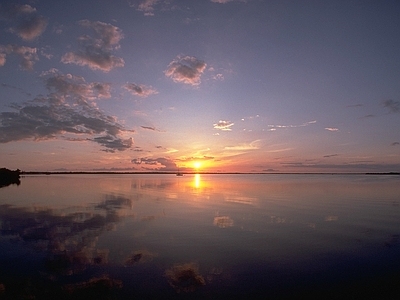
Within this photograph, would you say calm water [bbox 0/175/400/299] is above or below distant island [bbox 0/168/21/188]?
below

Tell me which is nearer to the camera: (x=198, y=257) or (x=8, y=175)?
(x=198, y=257)

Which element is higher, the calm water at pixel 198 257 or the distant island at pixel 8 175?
the distant island at pixel 8 175

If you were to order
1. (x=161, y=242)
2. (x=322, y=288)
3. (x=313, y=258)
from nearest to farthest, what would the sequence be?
(x=322, y=288) → (x=313, y=258) → (x=161, y=242)

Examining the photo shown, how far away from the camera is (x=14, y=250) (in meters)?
16.8

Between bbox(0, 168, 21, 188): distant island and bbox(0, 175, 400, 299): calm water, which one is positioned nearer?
bbox(0, 175, 400, 299): calm water

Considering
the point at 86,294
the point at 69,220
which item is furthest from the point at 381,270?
the point at 69,220

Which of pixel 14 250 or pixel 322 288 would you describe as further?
pixel 14 250

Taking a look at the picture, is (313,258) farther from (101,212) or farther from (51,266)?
(101,212)

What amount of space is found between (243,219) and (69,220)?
58.3 ft

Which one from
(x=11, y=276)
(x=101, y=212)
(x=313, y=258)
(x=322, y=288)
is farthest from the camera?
(x=101, y=212)

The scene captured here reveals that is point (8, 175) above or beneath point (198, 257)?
above

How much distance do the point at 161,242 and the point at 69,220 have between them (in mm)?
12610

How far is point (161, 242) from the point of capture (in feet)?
62.8

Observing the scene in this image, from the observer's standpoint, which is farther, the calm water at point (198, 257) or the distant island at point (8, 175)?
the distant island at point (8, 175)
